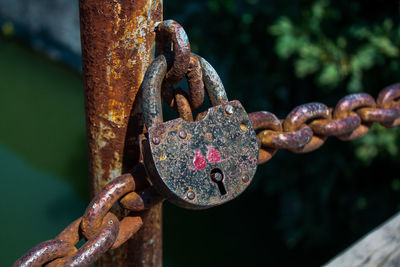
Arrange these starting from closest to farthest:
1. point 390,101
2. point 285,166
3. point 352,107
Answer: point 352,107, point 390,101, point 285,166

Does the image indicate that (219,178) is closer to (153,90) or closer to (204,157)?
(204,157)

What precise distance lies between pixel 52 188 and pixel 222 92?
14.7ft

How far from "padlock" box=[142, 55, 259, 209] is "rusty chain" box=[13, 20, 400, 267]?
3 cm

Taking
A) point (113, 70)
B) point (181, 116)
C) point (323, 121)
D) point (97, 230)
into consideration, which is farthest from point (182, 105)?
point (323, 121)

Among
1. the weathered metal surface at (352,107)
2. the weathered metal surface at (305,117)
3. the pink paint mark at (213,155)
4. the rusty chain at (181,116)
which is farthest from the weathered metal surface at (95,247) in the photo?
the weathered metal surface at (352,107)

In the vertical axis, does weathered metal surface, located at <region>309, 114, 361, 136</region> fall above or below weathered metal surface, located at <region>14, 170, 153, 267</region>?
above

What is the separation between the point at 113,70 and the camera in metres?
0.81

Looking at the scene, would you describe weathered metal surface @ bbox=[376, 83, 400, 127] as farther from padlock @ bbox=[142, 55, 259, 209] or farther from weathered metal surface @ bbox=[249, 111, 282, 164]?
padlock @ bbox=[142, 55, 259, 209]

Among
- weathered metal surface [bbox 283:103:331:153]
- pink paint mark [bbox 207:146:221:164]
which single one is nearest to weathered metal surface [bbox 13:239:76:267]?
pink paint mark [bbox 207:146:221:164]

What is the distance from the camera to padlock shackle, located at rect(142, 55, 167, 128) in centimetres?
79

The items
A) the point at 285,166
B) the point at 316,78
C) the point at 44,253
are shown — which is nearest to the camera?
the point at 44,253

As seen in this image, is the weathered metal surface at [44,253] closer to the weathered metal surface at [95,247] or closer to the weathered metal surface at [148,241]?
the weathered metal surface at [95,247]

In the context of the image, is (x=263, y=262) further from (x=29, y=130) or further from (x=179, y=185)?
(x=29, y=130)

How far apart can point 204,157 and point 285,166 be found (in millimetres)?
2309
